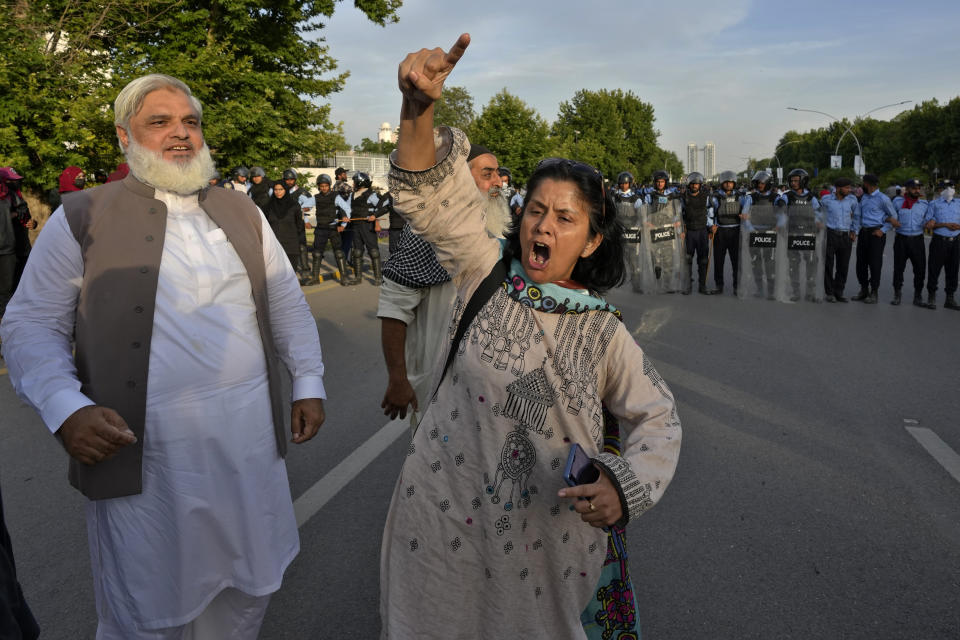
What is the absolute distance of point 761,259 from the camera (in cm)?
1211

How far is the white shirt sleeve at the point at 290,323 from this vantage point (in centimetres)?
259

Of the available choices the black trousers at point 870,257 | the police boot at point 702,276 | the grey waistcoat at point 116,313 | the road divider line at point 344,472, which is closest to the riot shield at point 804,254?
the black trousers at point 870,257

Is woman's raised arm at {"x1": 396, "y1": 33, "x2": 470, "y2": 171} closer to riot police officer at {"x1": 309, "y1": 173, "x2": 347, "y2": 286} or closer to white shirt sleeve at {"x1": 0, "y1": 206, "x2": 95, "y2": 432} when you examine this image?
white shirt sleeve at {"x1": 0, "y1": 206, "x2": 95, "y2": 432}

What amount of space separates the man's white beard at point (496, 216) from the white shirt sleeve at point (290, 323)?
2.36ft

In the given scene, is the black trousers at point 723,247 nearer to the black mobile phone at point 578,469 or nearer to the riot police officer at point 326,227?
the riot police officer at point 326,227

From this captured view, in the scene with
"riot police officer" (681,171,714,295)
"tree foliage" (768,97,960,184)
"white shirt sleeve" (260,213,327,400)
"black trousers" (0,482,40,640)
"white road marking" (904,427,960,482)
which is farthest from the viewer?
"tree foliage" (768,97,960,184)

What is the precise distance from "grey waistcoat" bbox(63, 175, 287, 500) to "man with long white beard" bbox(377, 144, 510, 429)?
1.08 metres

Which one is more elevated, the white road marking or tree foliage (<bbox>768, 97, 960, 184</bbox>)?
tree foliage (<bbox>768, 97, 960, 184</bbox>)

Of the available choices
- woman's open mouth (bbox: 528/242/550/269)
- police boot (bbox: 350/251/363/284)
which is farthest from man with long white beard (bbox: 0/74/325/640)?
police boot (bbox: 350/251/363/284)

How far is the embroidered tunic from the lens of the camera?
5.97 feet

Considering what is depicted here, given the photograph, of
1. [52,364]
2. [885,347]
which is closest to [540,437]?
[52,364]

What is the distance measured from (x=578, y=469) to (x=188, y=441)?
1.23 m

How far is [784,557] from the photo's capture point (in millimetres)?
3467

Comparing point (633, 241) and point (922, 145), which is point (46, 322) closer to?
point (633, 241)
